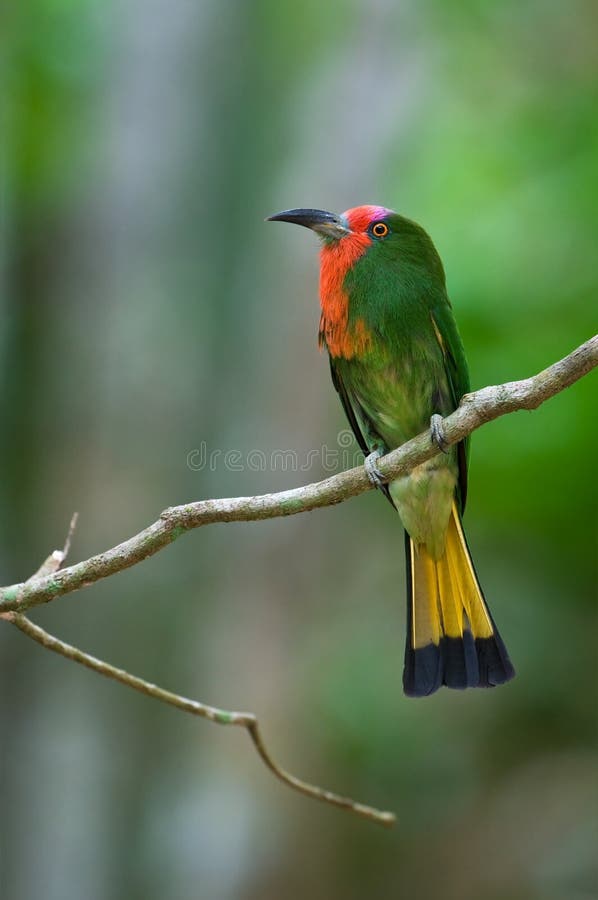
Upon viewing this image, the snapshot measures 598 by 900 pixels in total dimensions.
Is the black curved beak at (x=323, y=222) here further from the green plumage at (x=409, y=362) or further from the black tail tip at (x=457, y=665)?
the black tail tip at (x=457, y=665)

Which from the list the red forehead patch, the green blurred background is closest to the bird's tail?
the red forehead patch

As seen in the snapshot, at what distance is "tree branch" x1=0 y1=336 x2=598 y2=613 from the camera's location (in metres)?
1.80

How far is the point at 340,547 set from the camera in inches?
189

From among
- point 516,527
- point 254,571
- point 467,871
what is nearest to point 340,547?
point 254,571

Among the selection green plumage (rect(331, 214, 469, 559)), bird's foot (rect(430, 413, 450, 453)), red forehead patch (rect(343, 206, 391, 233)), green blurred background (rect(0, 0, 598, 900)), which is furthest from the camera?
green blurred background (rect(0, 0, 598, 900))

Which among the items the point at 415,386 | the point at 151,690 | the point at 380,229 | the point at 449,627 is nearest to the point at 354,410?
the point at 415,386

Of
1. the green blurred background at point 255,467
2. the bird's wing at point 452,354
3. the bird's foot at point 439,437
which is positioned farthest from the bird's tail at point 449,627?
the green blurred background at point 255,467

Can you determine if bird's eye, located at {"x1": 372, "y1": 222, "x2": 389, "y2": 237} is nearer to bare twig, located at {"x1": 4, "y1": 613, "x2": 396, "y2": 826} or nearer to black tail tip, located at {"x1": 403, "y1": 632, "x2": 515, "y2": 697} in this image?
black tail tip, located at {"x1": 403, "y1": 632, "x2": 515, "y2": 697}

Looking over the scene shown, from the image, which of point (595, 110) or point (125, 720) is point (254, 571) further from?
point (595, 110)

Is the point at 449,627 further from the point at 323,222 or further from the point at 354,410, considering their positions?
the point at 323,222

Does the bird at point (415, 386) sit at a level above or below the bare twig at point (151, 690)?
above

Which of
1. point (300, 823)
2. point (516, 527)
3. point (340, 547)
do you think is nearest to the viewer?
point (300, 823)

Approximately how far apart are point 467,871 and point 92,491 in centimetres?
235

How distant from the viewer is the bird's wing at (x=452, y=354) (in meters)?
2.79
